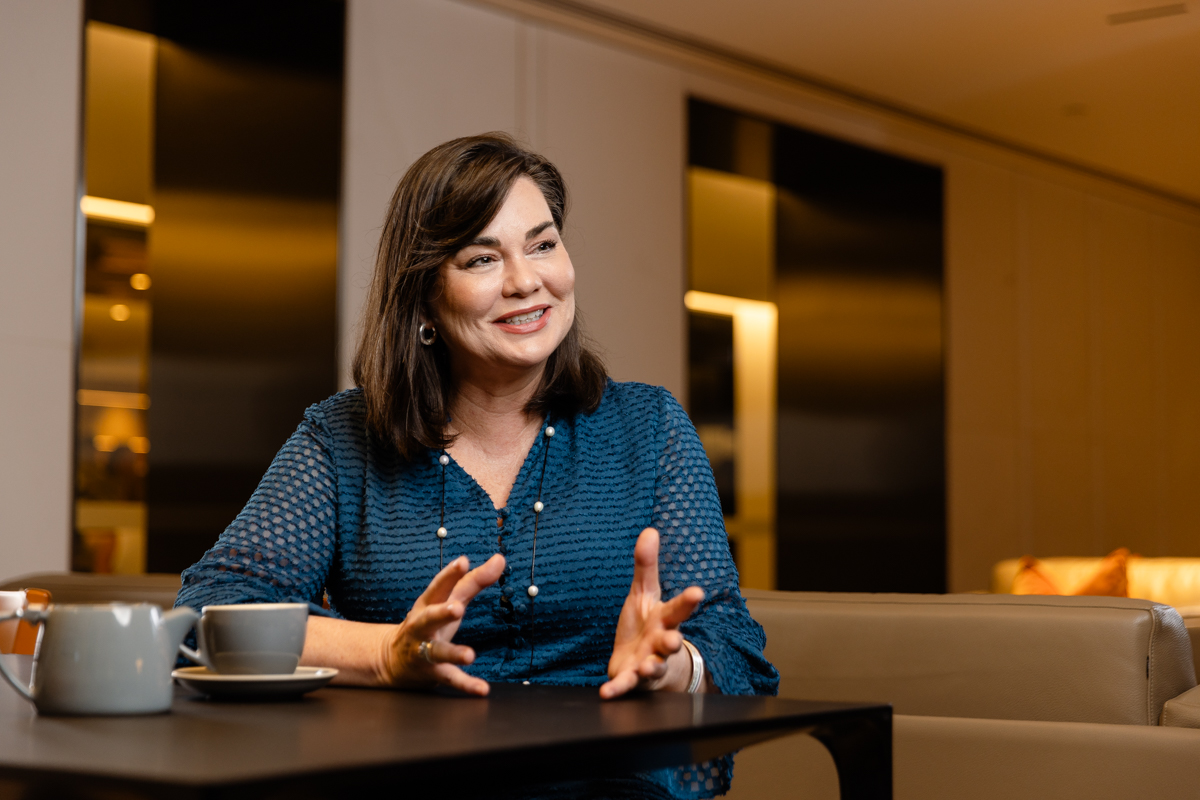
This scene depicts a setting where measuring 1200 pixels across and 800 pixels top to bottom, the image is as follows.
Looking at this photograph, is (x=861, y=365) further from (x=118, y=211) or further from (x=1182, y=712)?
(x=1182, y=712)

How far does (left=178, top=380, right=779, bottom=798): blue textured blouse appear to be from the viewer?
4.41 feet

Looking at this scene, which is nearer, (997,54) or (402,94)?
(402,94)

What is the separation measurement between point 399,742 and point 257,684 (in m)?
0.29

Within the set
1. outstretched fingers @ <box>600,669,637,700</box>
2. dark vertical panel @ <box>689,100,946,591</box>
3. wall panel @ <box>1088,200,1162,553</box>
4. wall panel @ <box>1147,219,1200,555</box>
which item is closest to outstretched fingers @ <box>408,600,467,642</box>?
outstretched fingers @ <box>600,669,637,700</box>

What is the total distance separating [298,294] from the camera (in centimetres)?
456

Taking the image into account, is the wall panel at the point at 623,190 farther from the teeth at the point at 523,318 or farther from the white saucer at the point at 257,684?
the white saucer at the point at 257,684

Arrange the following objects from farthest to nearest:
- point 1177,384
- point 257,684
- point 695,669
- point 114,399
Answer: point 1177,384
point 114,399
point 695,669
point 257,684

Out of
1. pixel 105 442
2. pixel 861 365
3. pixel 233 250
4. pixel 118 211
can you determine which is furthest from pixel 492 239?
pixel 861 365

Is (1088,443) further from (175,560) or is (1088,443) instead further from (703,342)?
(175,560)

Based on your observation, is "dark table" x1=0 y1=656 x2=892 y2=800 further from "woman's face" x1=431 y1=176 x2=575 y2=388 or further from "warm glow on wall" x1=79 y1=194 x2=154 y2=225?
"warm glow on wall" x1=79 y1=194 x2=154 y2=225

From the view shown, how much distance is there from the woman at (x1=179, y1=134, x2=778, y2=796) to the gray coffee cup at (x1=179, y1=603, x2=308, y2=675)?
6.4 inches

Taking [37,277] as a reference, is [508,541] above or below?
below

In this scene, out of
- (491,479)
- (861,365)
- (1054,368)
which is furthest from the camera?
(1054,368)

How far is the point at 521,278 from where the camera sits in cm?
150
